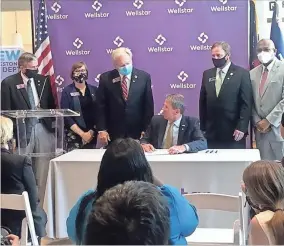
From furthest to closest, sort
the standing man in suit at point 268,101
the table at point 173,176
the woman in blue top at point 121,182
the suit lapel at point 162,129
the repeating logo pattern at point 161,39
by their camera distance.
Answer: the repeating logo pattern at point 161,39
the standing man in suit at point 268,101
the suit lapel at point 162,129
the table at point 173,176
the woman in blue top at point 121,182

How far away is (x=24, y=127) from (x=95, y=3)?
2.07 metres

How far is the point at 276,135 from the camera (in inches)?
181

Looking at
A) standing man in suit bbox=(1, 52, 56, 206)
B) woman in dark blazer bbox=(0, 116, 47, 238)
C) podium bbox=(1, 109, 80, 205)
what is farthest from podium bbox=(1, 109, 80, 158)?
woman in dark blazer bbox=(0, 116, 47, 238)

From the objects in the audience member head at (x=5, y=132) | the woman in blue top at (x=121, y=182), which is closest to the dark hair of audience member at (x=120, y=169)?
the woman in blue top at (x=121, y=182)

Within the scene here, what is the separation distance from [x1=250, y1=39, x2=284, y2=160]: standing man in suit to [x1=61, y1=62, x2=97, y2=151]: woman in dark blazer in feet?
4.99

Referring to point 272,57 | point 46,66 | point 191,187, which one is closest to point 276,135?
point 272,57

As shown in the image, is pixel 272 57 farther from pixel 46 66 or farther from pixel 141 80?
pixel 46 66

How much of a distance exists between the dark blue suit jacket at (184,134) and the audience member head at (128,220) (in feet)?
9.42

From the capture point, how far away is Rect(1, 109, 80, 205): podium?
3.89m

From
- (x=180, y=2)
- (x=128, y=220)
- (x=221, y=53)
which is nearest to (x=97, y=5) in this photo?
(x=180, y=2)

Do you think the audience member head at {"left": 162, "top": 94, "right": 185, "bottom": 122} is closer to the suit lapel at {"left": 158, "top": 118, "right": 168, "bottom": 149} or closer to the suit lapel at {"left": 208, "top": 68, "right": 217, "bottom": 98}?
Answer: the suit lapel at {"left": 158, "top": 118, "right": 168, "bottom": 149}

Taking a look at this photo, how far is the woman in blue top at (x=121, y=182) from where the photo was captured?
Result: 1812 millimetres

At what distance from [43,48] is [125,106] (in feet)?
4.50

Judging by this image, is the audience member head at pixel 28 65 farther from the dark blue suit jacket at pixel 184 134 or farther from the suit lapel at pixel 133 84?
the dark blue suit jacket at pixel 184 134
